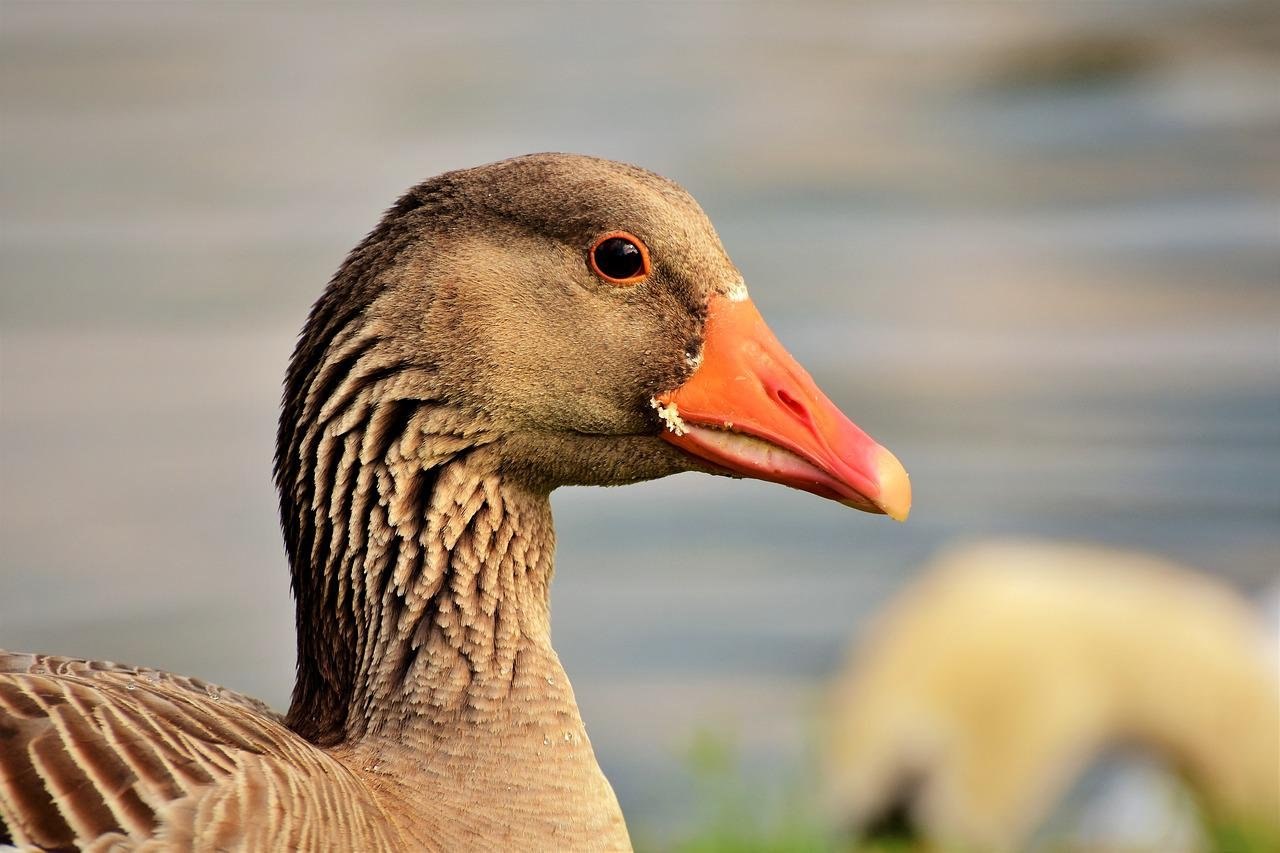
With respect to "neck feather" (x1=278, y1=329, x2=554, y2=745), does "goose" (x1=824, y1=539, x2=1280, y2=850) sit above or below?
below

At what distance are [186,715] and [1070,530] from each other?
9.09 m

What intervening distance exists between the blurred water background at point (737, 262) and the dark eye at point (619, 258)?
512cm

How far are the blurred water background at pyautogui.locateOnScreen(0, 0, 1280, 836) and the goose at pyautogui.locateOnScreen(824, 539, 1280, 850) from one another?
0.57 m

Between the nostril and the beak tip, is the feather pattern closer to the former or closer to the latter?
the nostril

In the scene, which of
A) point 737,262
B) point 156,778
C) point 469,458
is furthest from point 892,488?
point 737,262

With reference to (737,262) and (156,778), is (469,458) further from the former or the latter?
(737,262)

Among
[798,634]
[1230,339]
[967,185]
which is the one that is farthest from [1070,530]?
[967,185]

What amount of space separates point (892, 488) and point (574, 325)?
2.66 feet

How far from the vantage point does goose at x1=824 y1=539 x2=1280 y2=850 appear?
8.80 metres

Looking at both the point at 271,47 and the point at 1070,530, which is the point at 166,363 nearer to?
the point at 1070,530

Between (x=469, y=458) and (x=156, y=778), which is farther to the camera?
(x=469, y=458)

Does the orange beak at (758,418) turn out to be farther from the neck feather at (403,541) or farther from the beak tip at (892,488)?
the neck feather at (403,541)

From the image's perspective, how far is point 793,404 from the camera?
395cm

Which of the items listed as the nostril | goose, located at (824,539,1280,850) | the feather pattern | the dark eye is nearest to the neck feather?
the feather pattern
